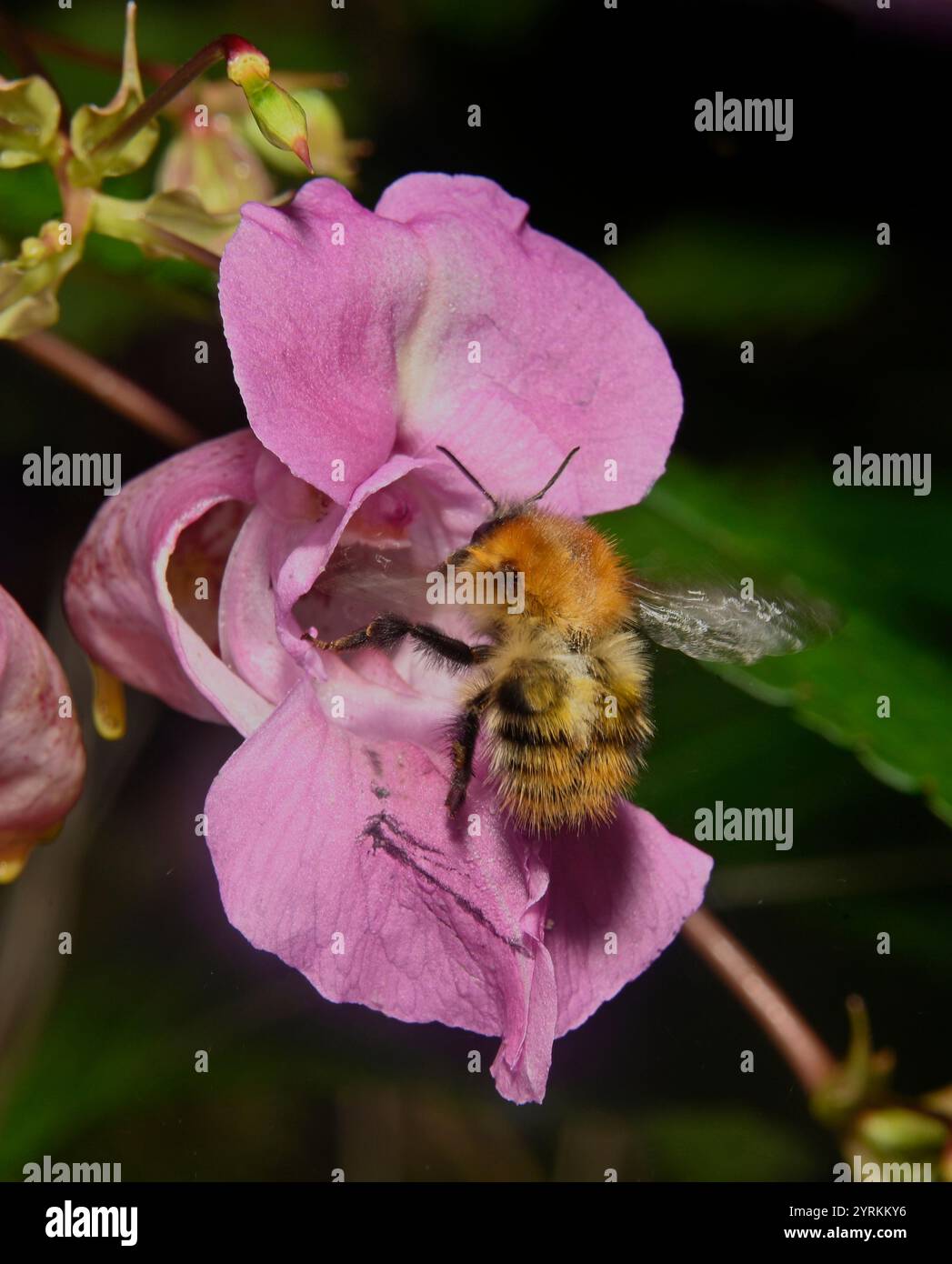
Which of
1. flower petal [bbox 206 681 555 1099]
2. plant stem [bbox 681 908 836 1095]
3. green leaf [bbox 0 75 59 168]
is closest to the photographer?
flower petal [bbox 206 681 555 1099]

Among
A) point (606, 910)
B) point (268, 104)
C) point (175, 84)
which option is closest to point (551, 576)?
point (606, 910)

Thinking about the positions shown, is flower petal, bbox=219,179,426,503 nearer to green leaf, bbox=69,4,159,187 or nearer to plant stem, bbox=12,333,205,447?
green leaf, bbox=69,4,159,187

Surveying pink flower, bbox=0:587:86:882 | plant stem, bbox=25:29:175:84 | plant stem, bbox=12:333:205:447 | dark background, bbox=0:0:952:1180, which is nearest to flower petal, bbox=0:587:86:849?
pink flower, bbox=0:587:86:882

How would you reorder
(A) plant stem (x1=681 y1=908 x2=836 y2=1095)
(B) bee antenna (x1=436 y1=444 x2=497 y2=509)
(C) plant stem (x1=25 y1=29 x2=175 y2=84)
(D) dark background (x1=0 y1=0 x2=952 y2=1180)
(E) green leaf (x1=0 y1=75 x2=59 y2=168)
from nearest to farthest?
1. (B) bee antenna (x1=436 y1=444 x2=497 y2=509)
2. (E) green leaf (x1=0 y1=75 x2=59 y2=168)
3. (A) plant stem (x1=681 y1=908 x2=836 y2=1095)
4. (C) plant stem (x1=25 y1=29 x2=175 y2=84)
5. (D) dark background (x1=0 y1=0 x2=952 y2=1180)

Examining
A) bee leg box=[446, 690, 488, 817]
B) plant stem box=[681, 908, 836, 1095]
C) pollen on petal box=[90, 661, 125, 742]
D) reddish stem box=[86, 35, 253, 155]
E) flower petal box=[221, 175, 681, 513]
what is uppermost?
reddish stem box=[86, 35, 253, 155]

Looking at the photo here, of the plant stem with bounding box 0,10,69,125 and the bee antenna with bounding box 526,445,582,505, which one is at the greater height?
the plant stem with bounding box 0,10,69,125

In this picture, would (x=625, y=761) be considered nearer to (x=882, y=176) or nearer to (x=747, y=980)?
(x=747, y=980)

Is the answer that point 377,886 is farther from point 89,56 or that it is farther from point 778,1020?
point 89,56
